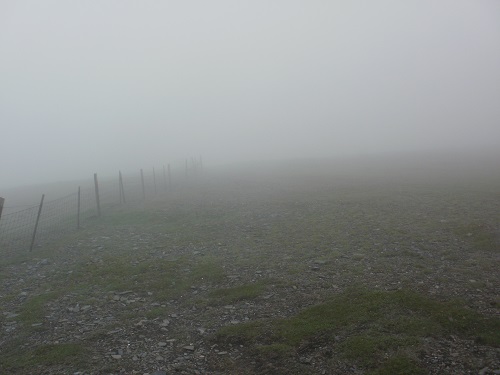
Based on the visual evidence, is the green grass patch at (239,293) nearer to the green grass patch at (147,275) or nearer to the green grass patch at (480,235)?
the green grass patch at (147,275)

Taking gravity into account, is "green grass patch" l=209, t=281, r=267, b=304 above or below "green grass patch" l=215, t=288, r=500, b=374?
below

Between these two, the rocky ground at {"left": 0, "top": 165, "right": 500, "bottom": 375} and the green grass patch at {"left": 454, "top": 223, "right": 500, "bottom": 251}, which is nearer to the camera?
the rocky ground at {"left": 0, "top": 165, "right": 500, "bottom": 375}

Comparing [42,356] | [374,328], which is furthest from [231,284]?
[42,356]

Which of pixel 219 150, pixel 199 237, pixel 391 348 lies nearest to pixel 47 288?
pixel 199 237

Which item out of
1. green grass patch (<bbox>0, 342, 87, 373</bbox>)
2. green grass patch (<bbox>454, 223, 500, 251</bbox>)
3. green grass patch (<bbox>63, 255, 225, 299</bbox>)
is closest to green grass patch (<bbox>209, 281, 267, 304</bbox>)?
green grass patch (<bbox>63, 255, 225, 299</bbox>)

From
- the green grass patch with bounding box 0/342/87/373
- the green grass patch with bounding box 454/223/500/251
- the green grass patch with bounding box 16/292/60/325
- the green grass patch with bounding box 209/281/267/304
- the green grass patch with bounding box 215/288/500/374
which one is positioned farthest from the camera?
the green grass patch with bounding box 454/223/500/251

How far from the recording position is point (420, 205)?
2275 centimetres

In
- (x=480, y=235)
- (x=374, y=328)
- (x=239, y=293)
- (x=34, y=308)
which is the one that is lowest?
(x=34, y=308)

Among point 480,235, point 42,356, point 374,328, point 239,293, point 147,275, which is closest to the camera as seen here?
point 42,356

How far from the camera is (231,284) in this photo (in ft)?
38.3

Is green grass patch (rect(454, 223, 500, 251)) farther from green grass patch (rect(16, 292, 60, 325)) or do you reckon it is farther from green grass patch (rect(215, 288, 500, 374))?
green grass patch (rect(16, 292, 60, 325))

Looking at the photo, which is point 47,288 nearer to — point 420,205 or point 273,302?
point 273,302

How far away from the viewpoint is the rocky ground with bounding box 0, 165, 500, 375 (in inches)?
294

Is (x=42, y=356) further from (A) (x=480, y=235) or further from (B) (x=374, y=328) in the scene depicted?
(A) (x=480, y=235)
